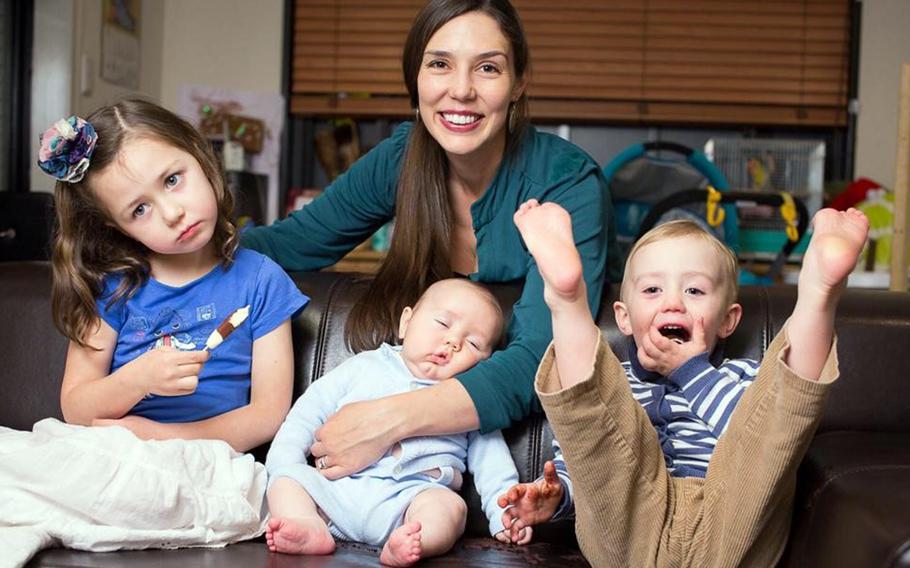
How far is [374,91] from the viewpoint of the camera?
4449mm

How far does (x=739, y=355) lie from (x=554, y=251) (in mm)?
597

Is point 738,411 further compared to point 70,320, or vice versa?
point 70,320

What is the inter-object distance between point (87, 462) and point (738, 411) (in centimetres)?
84

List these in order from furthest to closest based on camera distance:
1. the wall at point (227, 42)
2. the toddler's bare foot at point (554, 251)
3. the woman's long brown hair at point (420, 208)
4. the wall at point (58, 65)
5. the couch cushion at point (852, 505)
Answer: the wall at point (227, 42), the wall at point (58, 65), the woman's long brown hair at point (420, 208), the toddler's bare foot at point (554, 251), the couch cushion at point (852, 505)

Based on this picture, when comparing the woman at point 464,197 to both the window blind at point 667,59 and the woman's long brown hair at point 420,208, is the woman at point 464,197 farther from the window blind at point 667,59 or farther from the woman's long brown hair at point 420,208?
the window blind at point 667,59

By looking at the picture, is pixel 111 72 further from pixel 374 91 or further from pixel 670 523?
pixel 670 523

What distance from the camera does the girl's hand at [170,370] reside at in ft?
4.69

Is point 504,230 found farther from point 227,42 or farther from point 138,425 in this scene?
point 227,42

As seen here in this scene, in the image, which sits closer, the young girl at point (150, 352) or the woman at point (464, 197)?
the young girl at point (150, 352)

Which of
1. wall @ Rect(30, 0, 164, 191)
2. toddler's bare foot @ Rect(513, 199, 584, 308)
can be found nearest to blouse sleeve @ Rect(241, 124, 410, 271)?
toddler's bare foot @ Rect(513, 199, 584, 308)

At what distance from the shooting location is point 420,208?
5.98 ft

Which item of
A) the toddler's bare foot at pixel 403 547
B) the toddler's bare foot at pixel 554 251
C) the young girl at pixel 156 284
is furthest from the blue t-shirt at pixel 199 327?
the toddler's bare foot at pixel 554 251

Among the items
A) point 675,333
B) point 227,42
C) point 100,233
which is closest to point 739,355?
point 675,333

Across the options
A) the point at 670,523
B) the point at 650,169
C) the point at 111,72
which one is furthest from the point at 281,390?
the point at 111,72
